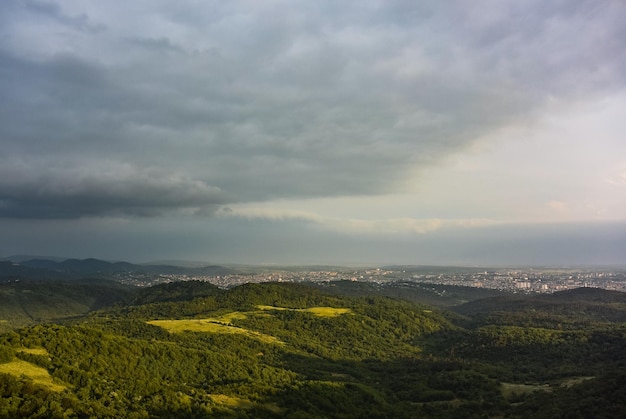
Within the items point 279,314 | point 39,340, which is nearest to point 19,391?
point 39,340

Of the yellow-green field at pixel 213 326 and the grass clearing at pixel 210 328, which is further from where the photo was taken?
the yellow-green field at pixel 213 326

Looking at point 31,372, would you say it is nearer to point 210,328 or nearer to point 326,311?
point 210,328

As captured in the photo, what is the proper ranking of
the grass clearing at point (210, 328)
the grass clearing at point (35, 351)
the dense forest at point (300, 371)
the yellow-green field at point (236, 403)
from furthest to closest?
1. the grass clearing at point (210, 328)
2. the grass clearing at point (35, 351)
3. the yellow-green field at point (236, 403)
4. the dense forest at point (300, 371)

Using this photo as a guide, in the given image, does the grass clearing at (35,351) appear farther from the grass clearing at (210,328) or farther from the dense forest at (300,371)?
the grass clearing at (210,328)

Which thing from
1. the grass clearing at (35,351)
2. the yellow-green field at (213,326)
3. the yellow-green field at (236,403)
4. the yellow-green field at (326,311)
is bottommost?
the yellow-green field at (326,311)

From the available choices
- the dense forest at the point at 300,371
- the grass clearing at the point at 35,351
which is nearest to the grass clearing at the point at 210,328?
the dense forest at the point at 300,371

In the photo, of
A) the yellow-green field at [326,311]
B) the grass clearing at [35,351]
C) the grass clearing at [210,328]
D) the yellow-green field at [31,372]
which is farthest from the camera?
the yellow-green field at [326,311]
